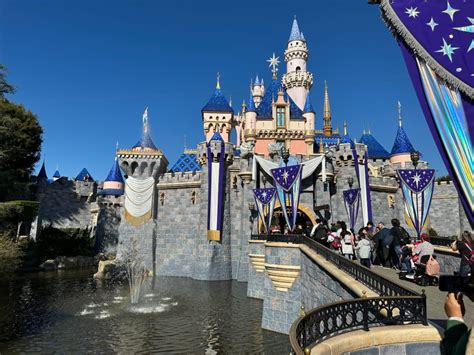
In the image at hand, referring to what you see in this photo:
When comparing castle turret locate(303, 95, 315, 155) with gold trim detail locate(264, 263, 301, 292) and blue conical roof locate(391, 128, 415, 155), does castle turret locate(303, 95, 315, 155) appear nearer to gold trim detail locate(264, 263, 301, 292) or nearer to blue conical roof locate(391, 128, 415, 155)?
blue conical roof locate(391, 128, 415, 155)

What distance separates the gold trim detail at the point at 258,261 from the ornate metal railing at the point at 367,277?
672 centimetres

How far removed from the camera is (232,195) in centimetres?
2405

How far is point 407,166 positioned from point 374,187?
5323 mm

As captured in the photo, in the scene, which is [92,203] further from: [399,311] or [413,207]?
[399,311]

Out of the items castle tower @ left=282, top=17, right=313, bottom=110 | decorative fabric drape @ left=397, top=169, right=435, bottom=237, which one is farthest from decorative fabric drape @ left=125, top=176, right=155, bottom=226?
castle tower @ left=282, top=17, right=313, bottom=110

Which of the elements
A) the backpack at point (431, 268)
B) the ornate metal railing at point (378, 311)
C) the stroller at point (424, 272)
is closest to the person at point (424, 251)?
the stroller at point (424, 272)

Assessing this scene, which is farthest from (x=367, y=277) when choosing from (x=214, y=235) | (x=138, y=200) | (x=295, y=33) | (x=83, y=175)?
(x=83, y=175)

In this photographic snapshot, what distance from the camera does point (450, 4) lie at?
544 centimetres

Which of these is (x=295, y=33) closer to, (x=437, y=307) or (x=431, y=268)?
(x=431, y=268)

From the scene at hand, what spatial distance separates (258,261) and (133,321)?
22.5 ft

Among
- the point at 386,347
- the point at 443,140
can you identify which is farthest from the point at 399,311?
the point at 443,140

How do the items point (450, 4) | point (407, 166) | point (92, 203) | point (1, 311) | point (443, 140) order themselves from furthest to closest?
point (92, 203)
point (407, 166)
point (1, 311)
point (450, 4)
point (443, 140)

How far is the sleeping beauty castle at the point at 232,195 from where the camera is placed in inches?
870

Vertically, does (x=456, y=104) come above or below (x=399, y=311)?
above
